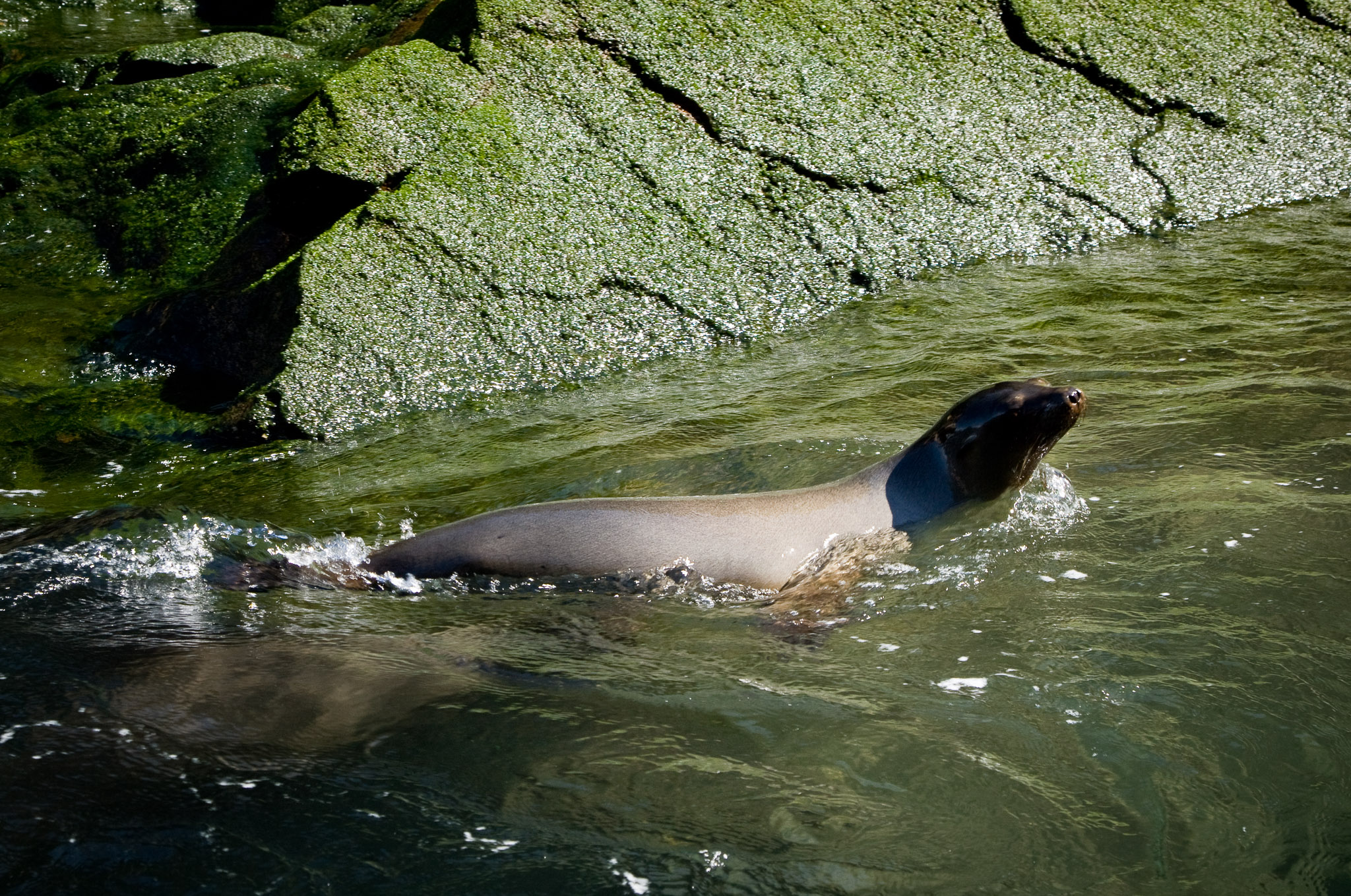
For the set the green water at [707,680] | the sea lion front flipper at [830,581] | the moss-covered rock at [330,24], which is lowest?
the sea lion front flipper at [830,581]

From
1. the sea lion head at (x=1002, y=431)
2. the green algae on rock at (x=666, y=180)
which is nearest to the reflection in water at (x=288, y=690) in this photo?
the sea lion head at (x=1002, y=431)

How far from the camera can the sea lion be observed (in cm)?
375

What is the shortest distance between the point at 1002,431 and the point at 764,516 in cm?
97

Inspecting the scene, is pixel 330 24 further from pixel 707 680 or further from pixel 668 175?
pixel 707 680

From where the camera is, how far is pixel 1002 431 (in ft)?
13.9

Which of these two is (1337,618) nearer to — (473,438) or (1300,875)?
(1300,875)

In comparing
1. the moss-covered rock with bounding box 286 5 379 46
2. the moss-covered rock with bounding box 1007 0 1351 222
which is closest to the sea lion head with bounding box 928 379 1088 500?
the moss-covered rock with bounding box 1007 0 1351 222

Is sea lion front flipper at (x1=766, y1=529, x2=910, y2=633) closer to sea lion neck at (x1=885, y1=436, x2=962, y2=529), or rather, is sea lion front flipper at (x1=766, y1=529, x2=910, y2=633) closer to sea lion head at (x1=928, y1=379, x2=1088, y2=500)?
sea lion neck at (x1=885, y1=436, x2=962, y2=529)

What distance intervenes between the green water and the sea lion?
0.10 m

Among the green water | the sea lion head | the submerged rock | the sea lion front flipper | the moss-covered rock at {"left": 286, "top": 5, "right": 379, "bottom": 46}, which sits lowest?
the sea lion front flipper

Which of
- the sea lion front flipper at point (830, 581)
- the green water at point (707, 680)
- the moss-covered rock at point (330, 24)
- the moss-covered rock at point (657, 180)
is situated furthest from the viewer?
the moss-covered rock at point (330, 24)

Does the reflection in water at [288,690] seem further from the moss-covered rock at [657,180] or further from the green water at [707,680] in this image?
the moss-covered rock at [657,180]

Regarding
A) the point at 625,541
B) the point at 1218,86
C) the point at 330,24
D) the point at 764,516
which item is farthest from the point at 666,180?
the point at 330,24

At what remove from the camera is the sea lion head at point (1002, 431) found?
13.7 ft
